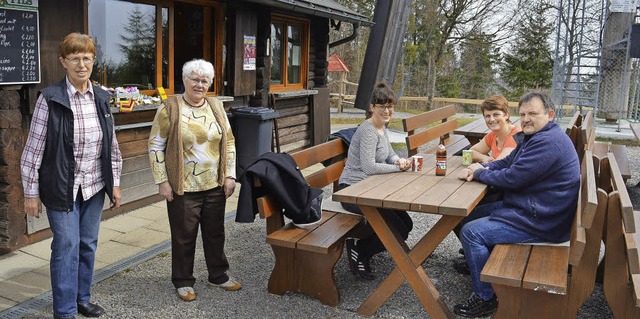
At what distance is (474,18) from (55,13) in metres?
24.8

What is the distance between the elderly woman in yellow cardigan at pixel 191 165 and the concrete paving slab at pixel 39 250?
1.38m

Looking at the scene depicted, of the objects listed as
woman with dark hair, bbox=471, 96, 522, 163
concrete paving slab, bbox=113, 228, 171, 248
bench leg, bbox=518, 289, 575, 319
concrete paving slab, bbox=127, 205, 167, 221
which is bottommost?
concrete paving slab, bbox=113, 228, 171, 248

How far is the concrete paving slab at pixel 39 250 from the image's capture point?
481 centimetres

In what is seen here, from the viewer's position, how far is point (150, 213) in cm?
624

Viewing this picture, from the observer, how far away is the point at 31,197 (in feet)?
10.9

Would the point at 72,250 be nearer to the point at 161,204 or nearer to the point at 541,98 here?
the point at 541,98

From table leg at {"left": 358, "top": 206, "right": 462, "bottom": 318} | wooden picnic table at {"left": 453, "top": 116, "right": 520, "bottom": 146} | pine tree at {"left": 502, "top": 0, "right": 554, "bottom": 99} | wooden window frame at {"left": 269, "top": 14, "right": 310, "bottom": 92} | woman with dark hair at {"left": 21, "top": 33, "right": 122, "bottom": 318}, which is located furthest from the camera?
pine tree at {"left": 502, "top": 0, "right": 554, "bottom": 99}

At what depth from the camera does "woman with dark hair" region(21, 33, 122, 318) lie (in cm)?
331

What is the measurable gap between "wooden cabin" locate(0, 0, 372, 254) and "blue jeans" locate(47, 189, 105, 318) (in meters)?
1.55

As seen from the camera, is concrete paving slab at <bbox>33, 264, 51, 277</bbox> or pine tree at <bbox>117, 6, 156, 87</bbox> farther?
pine tree at <bbox>117, 6, 156, 87</bbox>

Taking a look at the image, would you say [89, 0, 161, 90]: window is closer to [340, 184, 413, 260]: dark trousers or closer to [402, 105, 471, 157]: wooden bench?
[402, 105, 471, 157]: wooden bench

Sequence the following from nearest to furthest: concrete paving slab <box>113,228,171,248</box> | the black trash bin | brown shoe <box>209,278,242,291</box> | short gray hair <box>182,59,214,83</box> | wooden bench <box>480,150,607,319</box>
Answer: wooden bench <box>480,150,607,319</box> → short gray hair <box>182,59,214,83</box> → brown shoe <box>209,278,242,291</box> → concrete paving slab <box>113,228,171,248</box> → the black trash bin

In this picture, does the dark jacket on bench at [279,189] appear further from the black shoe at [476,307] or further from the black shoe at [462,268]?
the black shoe at [462,268]

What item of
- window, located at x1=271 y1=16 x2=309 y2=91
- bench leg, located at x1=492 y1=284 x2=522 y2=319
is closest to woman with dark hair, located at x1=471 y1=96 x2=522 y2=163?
bench leg, located at x1=492 y1=284 x2=522 y2=319
